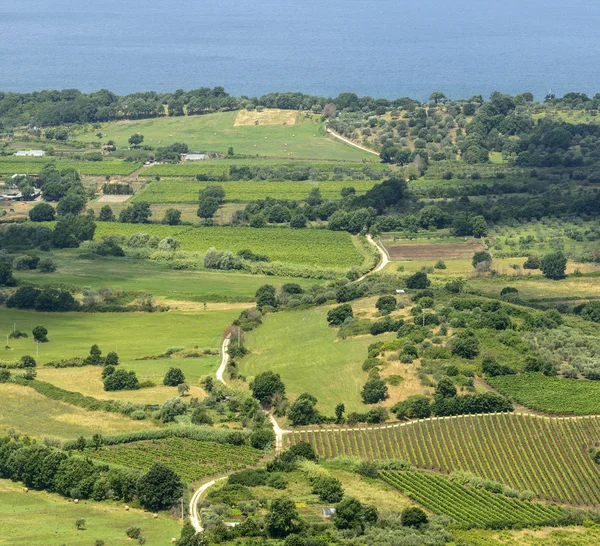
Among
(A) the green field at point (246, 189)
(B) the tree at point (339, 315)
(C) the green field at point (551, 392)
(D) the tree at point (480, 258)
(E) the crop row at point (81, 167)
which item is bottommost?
(C) the green field at point (551, 392)

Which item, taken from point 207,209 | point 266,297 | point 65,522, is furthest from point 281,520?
point 207,209

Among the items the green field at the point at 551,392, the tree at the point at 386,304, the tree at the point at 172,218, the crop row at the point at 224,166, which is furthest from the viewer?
the crop row at the point at 224,166

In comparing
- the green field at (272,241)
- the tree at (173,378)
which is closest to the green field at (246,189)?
the green field at (272,241)

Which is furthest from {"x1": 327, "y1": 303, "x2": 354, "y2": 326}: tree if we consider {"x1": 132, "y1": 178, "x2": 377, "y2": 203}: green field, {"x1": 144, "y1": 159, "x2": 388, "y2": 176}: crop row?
{"x1": 144, "y1": 159, "x2": 388, "y2": 176}: crop row

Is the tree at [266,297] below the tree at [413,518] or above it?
above

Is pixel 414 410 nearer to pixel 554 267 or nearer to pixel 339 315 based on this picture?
pixel 339 315

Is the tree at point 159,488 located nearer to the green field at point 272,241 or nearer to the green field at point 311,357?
the green field at point 311,357
